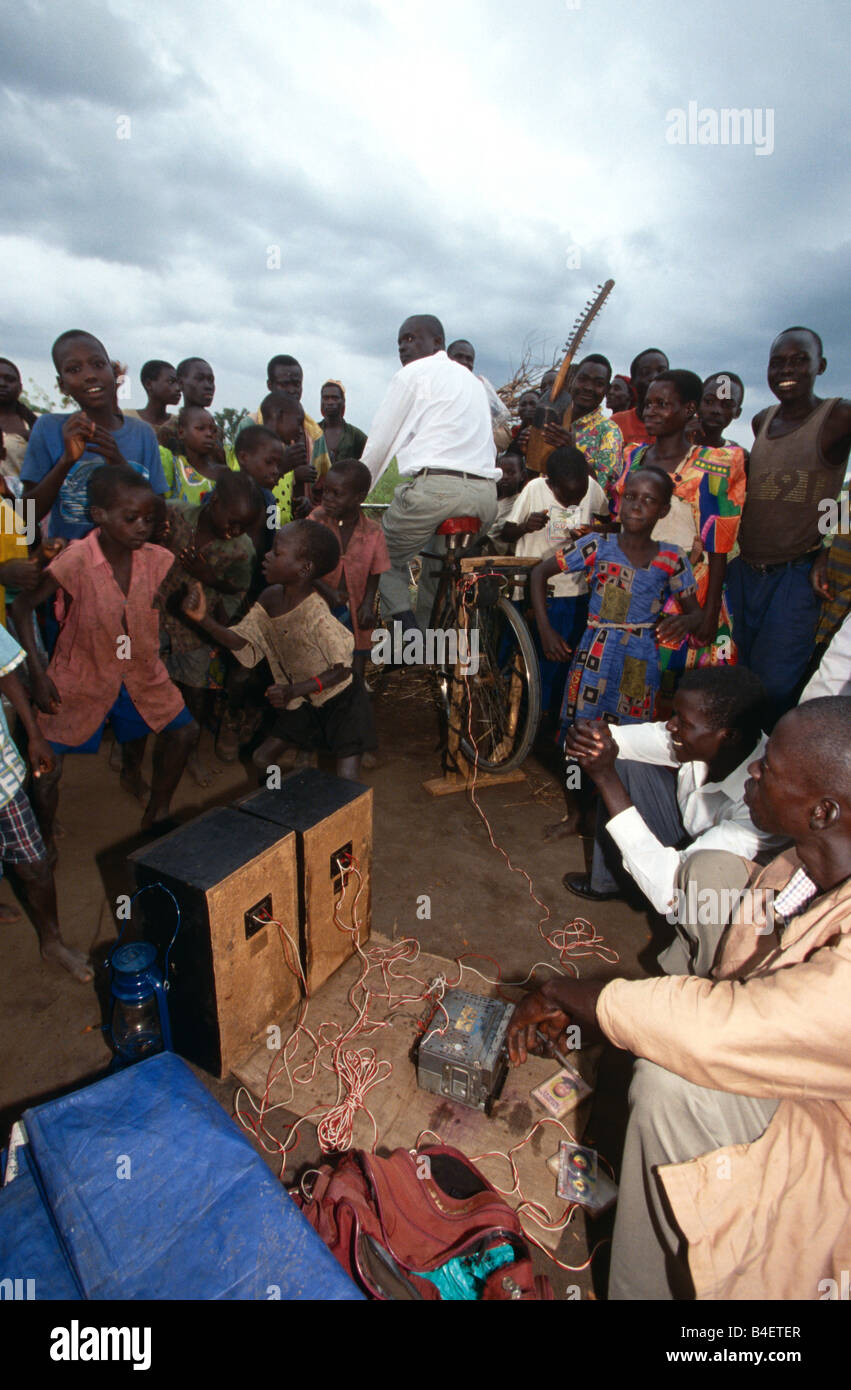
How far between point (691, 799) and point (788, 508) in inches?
85.3

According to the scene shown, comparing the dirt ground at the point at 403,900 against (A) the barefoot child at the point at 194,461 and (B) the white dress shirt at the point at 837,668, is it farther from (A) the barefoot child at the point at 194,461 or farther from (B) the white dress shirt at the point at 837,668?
(A) the barefoot child at the point at 194,461

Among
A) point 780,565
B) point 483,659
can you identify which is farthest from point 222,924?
point 780,565

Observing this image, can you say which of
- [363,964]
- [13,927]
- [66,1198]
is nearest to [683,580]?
[363,964]

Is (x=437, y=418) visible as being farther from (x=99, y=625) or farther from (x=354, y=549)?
(x=99, y=625)

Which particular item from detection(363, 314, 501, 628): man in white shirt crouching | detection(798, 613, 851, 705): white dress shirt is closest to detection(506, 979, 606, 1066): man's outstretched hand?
detection(798, 613, 851, 705): white dress shirt

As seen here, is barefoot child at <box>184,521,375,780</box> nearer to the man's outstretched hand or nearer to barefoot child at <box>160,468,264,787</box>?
barefoot child at <box>160,468,264,787</box>

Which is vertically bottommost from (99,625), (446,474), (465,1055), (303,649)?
(465,1055)

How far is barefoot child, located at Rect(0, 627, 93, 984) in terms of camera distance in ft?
7.47

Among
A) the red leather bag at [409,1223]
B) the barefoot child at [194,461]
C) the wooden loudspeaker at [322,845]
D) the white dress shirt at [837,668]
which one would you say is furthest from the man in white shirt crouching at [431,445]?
the red leather bag at [409,1223]

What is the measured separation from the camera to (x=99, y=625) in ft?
9.98

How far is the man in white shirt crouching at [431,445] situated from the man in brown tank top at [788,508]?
1.65m

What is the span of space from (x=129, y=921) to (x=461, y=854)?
1.88 meters

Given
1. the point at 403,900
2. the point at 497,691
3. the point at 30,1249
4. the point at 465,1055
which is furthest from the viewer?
the point at 497,691
